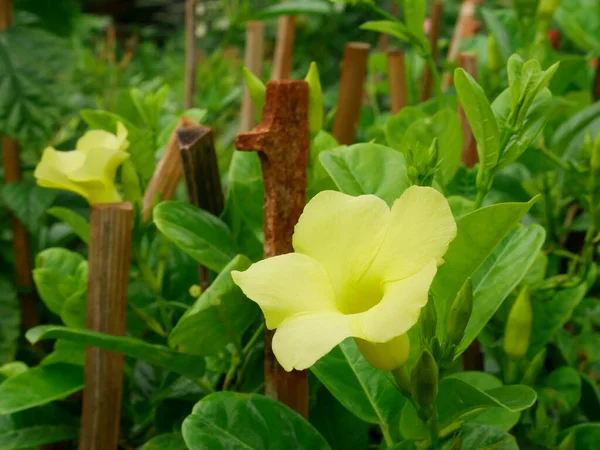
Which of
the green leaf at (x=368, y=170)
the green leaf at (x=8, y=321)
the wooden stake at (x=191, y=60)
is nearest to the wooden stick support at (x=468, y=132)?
the green leaf at (x=368, y=170)

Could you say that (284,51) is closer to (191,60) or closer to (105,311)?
(191,60)

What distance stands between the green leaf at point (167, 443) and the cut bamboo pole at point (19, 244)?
64cm

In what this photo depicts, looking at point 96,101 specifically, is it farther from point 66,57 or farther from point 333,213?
point 333,213

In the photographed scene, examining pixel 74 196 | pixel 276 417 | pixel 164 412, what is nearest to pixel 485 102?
pixel 276 417

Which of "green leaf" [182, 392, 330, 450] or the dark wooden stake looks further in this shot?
the dark wooden stake

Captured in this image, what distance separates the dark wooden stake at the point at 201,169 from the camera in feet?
1.83

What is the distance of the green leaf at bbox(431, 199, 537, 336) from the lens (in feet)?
1.38

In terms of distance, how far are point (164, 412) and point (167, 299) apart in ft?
0.35

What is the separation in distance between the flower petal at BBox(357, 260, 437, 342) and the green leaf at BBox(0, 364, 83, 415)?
32 centimetres

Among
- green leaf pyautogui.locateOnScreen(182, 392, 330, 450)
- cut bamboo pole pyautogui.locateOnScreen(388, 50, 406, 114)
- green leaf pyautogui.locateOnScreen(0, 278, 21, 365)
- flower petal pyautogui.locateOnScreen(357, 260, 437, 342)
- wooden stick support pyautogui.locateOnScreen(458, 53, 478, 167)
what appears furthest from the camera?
green leaf pyautogui.locateOnScreen(0, 278, 21, 365)

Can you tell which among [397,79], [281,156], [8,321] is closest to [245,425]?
[281,156]

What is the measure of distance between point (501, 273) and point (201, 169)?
0.24 m

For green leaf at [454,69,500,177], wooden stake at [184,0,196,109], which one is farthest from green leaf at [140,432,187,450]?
wooden stake at [184,0,196,109]

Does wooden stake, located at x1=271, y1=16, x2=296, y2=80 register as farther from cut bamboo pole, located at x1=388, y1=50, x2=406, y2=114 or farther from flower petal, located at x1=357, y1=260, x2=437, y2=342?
flower petal, located at x1=357, y1=260, x2=437, y2=342
